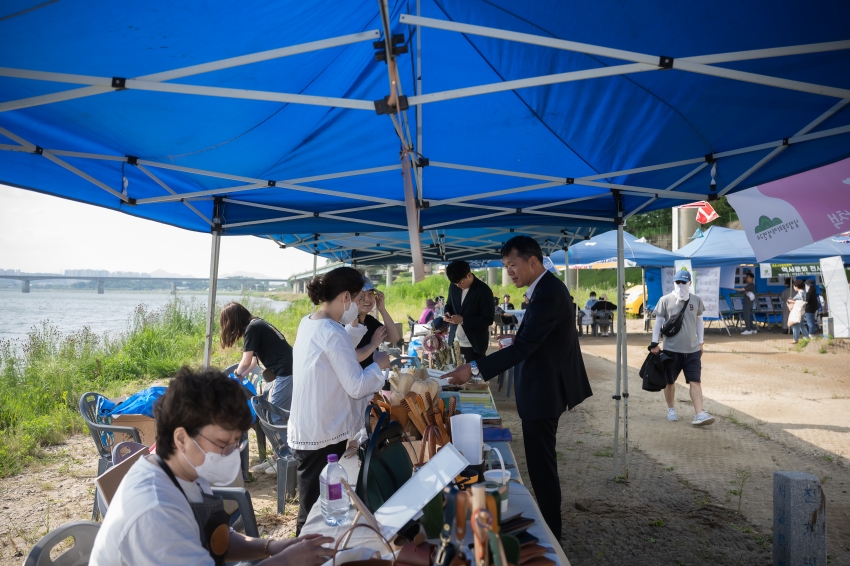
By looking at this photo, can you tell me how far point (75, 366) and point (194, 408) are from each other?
9.41 m

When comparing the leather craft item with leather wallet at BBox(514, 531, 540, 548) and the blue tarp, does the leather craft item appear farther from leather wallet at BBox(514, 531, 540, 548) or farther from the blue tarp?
the blue tarp

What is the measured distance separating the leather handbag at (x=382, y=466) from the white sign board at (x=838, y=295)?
15.1 meters

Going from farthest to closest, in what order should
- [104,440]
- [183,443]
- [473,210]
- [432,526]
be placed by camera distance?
[473,210] < [104,440] < [432,526] < [183,443]

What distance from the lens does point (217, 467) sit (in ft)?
5.08

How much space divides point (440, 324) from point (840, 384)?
726 centimetres

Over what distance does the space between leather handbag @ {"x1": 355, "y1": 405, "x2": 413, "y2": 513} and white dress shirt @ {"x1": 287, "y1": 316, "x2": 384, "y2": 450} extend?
1.77ft

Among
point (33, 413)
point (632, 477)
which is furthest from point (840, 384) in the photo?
point (33, 413)

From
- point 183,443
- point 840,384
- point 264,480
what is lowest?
point 264,480

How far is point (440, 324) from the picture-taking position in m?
5.64

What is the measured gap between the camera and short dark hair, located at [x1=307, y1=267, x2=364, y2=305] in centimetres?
273

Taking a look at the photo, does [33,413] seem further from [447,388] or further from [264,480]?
[447,388]

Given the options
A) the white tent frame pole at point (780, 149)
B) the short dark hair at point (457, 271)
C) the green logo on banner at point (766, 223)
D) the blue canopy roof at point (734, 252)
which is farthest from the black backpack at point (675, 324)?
the blue canopy roof at point (734, 252)

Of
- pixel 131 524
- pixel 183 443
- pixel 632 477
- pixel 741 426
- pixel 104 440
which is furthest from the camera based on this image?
pixel 741 426

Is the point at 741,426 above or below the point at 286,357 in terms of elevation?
below
